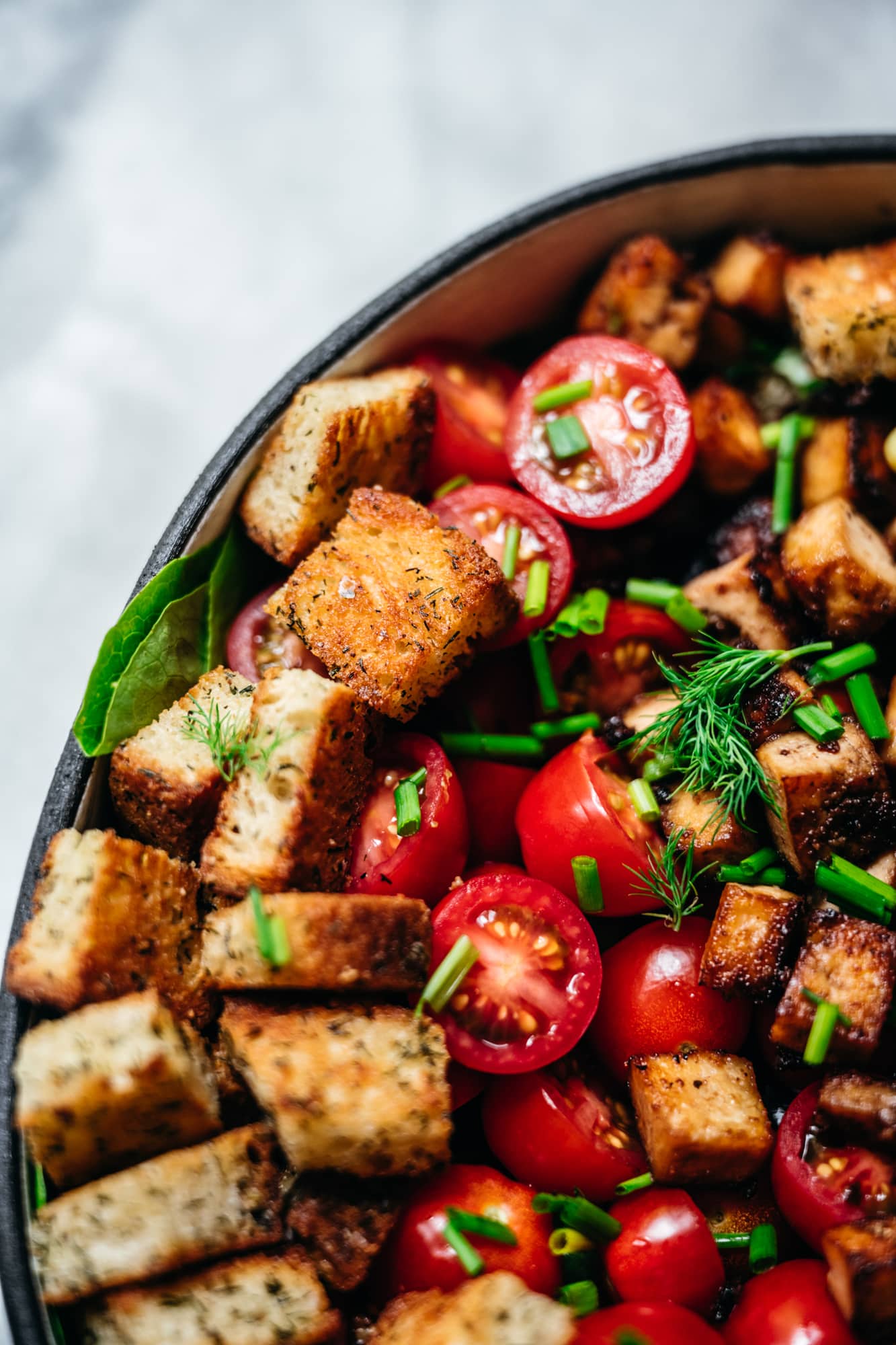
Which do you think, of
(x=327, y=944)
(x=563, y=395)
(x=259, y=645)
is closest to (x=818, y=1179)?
(x=327, y=944)

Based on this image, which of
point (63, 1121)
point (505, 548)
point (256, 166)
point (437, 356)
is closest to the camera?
point (63, 1121)

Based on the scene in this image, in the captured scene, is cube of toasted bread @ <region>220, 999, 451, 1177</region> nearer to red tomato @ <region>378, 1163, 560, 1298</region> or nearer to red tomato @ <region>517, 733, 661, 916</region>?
red tomato @ <region>378, 1163, 560, 1298</region>

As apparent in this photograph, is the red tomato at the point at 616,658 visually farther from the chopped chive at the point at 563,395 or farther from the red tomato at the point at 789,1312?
the red tomato at the point at 789,1312

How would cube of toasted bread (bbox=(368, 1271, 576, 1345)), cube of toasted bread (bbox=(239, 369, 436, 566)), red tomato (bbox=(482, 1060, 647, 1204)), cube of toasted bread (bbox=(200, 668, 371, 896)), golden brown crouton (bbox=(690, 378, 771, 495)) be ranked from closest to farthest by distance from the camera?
cube of toasted bread (bbox=(368, 1271, 576, 1345)) < cube of toasted bread (bbox=(200, 668, 371, 896)) < red tomato (bbox=(482, 1060, 647, 1204)) < cube of toasted bread (bbox=(239, 369, 436, 566)) < golden brown crouton (bbox=(690, 378, 771, 495))

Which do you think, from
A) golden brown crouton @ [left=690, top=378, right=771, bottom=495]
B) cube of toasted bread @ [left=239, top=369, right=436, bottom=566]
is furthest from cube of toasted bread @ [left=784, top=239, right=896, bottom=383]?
cube of toasted bread @ [left=239, top=369, right=436, bottom=566]

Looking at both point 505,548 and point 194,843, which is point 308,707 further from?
point 505,548

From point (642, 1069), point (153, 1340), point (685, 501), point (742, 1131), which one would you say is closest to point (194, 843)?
point (153, 1340)

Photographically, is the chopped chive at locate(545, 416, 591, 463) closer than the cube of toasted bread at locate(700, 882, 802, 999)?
No
